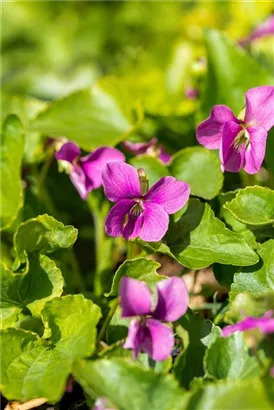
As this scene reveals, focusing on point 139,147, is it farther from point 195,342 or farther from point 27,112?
A: point 195,342

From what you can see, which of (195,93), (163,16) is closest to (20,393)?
(195,93)

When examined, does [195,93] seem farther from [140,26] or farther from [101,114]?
[140,26]

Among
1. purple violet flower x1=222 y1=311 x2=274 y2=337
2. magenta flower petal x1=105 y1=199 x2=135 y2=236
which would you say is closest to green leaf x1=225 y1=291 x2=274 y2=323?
purple violet flower x1=222 y1=311 x2=274 y2=337

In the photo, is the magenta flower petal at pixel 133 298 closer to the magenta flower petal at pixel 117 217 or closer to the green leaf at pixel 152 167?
the magenta flower petal at pixel 117 217

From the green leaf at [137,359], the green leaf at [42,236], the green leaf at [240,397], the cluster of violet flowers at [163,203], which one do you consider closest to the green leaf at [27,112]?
the cluster of violet flowers at [163,203]

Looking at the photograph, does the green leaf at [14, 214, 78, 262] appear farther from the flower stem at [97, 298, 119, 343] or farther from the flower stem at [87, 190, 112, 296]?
the flower stem at [87, 190, 112, 296]

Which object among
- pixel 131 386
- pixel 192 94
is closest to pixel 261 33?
pixel 192 94
